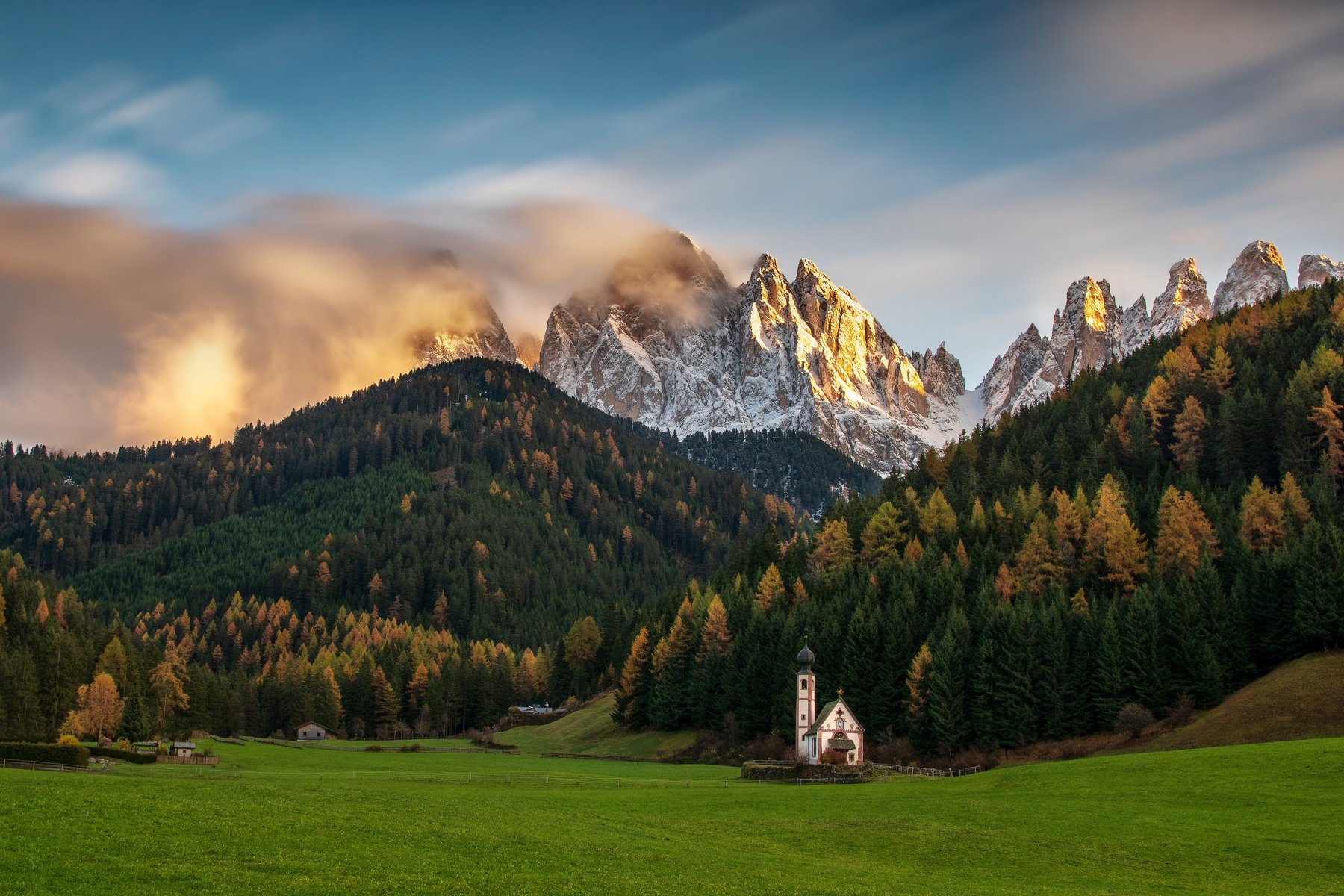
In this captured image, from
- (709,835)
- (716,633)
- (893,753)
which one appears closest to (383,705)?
(716,633)

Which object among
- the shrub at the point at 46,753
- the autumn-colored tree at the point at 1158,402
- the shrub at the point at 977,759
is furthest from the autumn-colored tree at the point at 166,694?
the autumn-colored tree at the point at 1158,402

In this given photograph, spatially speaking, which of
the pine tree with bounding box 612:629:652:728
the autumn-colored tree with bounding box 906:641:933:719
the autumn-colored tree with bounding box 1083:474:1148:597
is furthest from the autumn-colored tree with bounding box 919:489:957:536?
the pine tree with bounding box 612:629:652:728

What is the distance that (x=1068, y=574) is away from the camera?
104375 mm

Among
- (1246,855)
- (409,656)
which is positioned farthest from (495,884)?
(409,656)

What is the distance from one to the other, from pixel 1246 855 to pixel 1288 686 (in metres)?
45.1

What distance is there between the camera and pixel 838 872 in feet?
125

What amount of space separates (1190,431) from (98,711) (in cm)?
12183

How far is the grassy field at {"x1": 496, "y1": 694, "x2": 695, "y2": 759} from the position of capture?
11188cm

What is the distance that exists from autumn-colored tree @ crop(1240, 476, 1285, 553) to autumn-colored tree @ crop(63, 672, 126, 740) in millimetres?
109461

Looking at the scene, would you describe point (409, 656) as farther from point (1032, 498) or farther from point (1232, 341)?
point (1232, 341)

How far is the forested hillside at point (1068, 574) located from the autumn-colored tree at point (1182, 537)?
0.19 metres

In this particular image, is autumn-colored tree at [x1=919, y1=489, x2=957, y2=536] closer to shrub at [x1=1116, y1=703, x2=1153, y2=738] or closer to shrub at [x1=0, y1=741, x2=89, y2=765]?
shrub at [x1=1116, y1=703, x2=1153, y2=738]

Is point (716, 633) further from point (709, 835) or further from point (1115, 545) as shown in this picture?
point (709, 835)

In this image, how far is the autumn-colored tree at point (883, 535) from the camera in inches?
4870
